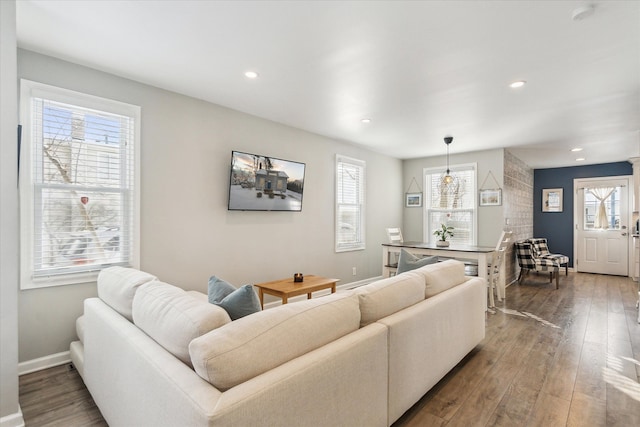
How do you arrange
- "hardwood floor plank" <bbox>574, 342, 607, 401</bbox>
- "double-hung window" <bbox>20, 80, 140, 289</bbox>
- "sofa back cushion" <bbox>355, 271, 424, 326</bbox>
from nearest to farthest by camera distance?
"sofa back cushion" <bbox>355, 271, 424, 326</bbox>, "hardwood floor plank" <bbox>574, 342, 607, 401</bbox>, "double-hung window" <bbox>20, 80, 140, 289</bbox>

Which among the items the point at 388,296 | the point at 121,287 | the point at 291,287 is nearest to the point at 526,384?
the point at 388,296

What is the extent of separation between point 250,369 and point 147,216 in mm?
2498

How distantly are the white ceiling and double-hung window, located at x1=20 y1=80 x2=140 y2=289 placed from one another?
441 mm

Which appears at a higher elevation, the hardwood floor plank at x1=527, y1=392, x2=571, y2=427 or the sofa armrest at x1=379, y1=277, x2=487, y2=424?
the sofa armrest at x1=379, y1=277, x2=487, y2=424

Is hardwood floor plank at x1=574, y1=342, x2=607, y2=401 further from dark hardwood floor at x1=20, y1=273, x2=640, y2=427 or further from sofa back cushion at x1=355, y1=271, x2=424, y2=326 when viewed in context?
sofa back cushion at x1=355, y1=271, x2=424, y2=326

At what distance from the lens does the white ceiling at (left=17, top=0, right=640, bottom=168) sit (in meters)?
2.02

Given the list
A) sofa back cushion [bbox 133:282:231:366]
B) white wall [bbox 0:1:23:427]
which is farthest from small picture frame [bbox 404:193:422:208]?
white wall [bbox 0:1:23:427]

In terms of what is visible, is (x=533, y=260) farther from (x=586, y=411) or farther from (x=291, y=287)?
(x=291, y=287)

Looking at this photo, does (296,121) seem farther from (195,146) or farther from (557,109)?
(557,109)

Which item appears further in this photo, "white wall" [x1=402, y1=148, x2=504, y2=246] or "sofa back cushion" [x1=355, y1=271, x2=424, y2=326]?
"white wall" [x1=402, y1=148, x2=504, y2=246]

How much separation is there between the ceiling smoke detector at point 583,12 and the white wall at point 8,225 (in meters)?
3.34

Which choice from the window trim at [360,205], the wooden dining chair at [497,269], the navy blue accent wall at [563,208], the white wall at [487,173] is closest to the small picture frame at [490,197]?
the white wall at [487,173]

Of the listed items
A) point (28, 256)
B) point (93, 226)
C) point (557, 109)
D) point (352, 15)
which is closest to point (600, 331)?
point (557, 109)

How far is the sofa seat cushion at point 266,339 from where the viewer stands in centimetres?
112
